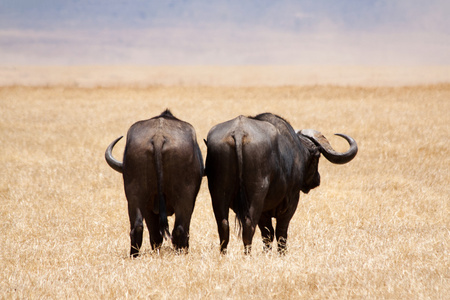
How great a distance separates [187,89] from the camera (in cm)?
3316

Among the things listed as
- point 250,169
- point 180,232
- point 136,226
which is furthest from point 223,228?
point 136,226

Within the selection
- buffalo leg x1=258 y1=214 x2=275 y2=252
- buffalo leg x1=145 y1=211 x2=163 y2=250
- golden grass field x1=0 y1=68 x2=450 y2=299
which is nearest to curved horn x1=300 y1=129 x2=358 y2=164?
golden grass field x1=0 y1=68 x2=450 y2=299

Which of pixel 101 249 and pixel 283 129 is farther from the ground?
pixel 283 129

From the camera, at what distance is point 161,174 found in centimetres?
677

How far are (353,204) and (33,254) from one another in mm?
5835

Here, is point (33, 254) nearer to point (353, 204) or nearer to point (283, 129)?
point (283, 129)

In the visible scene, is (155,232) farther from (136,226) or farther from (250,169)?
(250,169)

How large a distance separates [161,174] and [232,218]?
4.02 m

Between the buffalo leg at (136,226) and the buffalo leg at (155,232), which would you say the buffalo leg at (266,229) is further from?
the buffalo leg at (136,226)

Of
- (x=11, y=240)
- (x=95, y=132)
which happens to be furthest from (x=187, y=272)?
(x=95, y=132)

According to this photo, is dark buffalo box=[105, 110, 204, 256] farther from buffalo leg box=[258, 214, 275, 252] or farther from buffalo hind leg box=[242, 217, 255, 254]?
buffalo leg box=[258, 214, 275, 252]

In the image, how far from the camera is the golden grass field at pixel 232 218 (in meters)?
5.75

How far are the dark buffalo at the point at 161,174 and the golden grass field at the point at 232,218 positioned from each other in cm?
42

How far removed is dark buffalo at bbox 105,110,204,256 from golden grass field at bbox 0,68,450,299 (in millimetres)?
424
